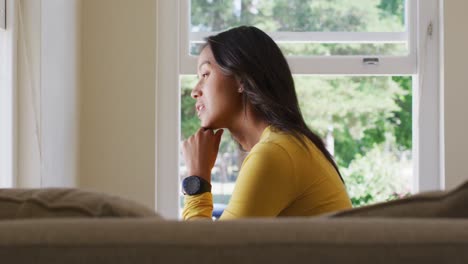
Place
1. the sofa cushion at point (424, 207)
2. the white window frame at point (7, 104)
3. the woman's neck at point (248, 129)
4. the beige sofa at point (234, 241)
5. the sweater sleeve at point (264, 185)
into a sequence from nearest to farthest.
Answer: the beige sofa at point (234, 241) < the sofa cushion at point (424, 207) < the sweater sleeve at point (264, 185) < the woman's neck at point (248, 129) < the white window frame at point (7, 104)

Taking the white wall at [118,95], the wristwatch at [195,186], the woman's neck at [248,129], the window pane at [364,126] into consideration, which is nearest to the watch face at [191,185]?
the wristwatch at [195,186]

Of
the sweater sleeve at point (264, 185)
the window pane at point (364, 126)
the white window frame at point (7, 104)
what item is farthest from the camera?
the window pane at point (364, 126)

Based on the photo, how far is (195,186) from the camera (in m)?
2.10

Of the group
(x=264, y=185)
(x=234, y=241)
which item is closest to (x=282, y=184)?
(x=264, y=185)

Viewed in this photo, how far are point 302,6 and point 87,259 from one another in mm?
3327

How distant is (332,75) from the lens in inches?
153

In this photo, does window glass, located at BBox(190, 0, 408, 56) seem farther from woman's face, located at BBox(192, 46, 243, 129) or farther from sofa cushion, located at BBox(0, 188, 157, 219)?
sofa cushion, located at BBox(0, 188, 157, 219)

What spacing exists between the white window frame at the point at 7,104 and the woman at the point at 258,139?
0.95 metres

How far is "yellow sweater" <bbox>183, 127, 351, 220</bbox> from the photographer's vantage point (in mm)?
1773

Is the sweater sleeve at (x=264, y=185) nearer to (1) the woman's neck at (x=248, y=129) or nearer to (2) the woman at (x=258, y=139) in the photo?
(2) the woman at (x=258, y=139)

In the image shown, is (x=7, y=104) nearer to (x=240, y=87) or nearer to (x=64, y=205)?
(x=240, y=87)

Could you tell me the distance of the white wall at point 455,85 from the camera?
369 centimetres

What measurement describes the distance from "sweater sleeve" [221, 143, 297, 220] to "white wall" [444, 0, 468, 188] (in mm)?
2027

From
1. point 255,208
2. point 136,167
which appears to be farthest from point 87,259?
point 136,167
